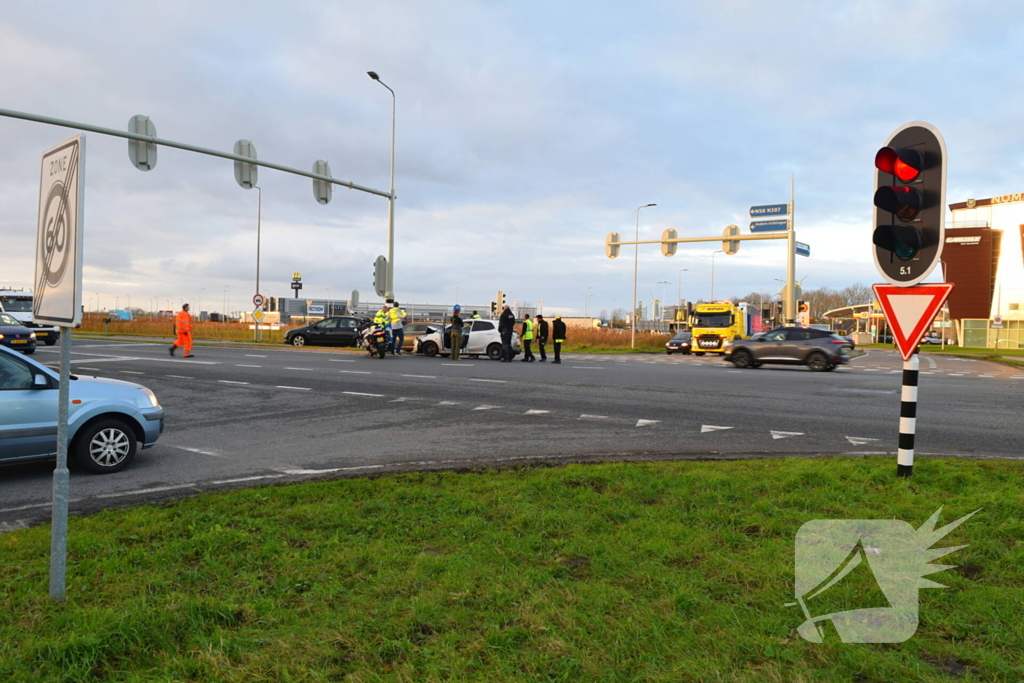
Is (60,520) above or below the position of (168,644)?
above

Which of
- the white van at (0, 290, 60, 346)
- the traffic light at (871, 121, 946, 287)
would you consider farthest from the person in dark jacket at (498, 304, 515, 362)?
the white van at (0, 290, 60, 346)

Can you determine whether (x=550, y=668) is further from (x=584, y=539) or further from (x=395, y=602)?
(x=584, y=539)

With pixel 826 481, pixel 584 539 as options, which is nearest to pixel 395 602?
pixel 584 539

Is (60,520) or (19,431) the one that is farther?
(19,431)

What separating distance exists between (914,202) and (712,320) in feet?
111

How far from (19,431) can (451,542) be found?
4.97 metres

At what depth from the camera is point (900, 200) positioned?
18.5ft

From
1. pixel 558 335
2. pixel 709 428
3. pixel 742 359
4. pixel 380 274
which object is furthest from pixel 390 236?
pixel 709 428

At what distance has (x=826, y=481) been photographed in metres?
5.77

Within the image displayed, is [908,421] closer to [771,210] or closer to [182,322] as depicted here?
[182,322]

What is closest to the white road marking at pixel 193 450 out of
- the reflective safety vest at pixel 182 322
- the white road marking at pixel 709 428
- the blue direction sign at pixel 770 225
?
the white road marking at pixel 709 428

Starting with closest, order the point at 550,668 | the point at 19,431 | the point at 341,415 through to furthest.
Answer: the point at 550,668 → the point at 19,431 → the point at 341,415

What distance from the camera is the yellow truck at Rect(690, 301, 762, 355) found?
125ft

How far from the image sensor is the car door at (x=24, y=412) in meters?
6.69
